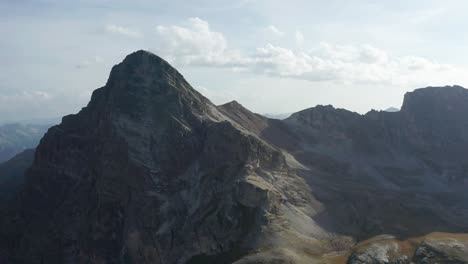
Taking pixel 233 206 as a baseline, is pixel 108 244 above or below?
below

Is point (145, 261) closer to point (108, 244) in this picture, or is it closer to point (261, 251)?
point (108, 244)

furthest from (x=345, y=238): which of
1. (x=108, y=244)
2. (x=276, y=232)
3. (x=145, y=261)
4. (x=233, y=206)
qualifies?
(x=108, y=244)

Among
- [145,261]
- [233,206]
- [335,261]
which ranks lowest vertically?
[145,261]

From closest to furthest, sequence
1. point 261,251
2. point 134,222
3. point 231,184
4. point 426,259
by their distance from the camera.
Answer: point 426,259, point 261,251, point 231,184, point 134,222

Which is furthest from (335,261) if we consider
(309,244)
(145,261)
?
(145,261)

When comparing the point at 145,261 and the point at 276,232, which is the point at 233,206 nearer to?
the point at 276,232

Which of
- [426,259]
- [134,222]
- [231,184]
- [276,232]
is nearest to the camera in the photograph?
[426,259]

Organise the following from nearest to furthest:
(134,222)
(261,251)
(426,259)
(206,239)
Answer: (426,259) → (261,251) → (206,239) → (134,222)

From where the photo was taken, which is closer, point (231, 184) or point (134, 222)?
point (231, 184)

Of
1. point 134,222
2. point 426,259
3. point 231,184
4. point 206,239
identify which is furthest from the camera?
point 134,222
